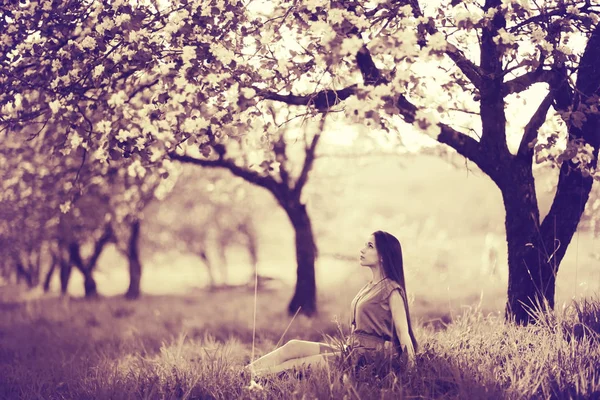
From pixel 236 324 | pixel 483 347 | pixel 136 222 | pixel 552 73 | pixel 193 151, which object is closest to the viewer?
pixel 483 347

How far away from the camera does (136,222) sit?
76.3 feet

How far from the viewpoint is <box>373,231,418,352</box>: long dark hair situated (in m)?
7.51

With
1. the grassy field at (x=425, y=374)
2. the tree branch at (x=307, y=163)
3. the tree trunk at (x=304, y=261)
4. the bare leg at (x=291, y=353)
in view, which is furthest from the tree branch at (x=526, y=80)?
the tree trunk at (x=304, y=261)

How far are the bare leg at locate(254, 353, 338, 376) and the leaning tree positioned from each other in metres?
2.87

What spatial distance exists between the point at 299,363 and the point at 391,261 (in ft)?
5.24

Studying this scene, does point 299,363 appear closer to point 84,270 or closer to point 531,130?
point 531,130

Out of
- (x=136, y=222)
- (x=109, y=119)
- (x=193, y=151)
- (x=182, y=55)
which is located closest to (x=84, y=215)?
(x=136, y=222)

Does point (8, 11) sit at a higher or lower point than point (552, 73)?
higher

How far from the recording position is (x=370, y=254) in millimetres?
7652

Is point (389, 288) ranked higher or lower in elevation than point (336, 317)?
higher

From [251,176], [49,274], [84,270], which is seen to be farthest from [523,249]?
[49,274]

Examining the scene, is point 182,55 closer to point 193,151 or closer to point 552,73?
point 552,73

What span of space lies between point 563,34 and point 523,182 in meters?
2.98

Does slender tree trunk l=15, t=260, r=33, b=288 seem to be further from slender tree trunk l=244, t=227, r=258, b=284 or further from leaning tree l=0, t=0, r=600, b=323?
leaning tree l=0, t=0, r=600, b=323
